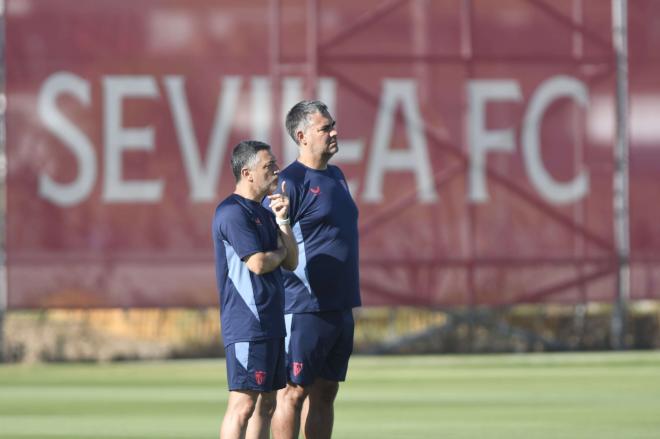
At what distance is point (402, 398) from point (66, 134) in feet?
22.2

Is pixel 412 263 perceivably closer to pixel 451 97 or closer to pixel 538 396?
pixel 451 97

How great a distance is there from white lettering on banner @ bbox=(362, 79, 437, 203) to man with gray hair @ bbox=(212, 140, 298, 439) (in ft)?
39.4

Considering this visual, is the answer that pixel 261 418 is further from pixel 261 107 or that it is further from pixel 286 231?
pixel 261 107

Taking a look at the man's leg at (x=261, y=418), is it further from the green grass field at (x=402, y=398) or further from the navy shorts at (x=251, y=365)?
the green grass field at (x=402, y=398)

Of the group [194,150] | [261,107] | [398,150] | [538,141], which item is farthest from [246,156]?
[538,141]

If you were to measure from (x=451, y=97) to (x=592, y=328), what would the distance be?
327 centimetres

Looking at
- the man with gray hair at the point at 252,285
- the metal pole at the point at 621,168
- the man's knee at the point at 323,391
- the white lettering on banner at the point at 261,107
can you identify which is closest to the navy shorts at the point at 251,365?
the man with gray hair at the point at 252,285

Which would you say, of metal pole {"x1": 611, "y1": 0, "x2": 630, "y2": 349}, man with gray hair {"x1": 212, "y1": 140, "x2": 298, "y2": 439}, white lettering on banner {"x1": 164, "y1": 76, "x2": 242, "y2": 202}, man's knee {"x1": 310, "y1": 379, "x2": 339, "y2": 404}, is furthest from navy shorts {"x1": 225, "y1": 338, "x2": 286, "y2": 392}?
metal pole {"x1": 611, "y1": 0, "x2": 630, "y2": 349}

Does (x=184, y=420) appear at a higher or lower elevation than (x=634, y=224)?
lower

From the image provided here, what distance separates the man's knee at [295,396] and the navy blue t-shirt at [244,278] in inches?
23.9

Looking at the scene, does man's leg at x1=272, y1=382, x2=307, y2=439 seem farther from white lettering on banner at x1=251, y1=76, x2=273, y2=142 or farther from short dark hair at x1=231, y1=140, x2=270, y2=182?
white lettering on banner at x1=251, y1=76, x2=273, y2=142

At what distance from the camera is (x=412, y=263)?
21.0m

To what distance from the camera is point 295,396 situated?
9.30 m

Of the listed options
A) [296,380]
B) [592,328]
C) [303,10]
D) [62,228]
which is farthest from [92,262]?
[296,380]
